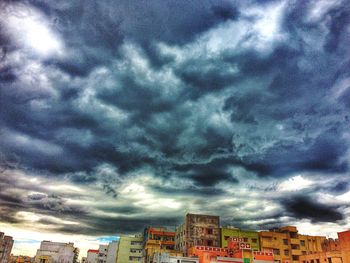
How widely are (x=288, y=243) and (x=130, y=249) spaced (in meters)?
56.6

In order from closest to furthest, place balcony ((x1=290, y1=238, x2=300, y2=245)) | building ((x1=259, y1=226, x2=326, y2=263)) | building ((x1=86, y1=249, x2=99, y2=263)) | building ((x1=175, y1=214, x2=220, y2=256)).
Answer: building ((x1=175, y1=214, x2=220, y2=256)) < building ((x1=259, y1=226, x2=326, y2=263)) < balcony ((x1=290, y1=238, x2=300, y2=245)) < building ((x1=86, y1=249, x2=99, y2=263))

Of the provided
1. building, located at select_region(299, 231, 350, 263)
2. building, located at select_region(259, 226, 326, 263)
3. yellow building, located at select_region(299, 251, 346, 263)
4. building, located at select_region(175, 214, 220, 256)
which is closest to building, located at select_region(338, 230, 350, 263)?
building, located at select_region(299, 231, 350, 263)

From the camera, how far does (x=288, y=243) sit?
8712 centimetres

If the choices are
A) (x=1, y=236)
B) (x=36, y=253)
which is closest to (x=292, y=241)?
(x=1, y=236)

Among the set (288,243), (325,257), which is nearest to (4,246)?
(288,243)

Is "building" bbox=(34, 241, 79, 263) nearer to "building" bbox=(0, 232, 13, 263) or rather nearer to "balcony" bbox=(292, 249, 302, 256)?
"building" bbox=(0, 232, 13, 263)

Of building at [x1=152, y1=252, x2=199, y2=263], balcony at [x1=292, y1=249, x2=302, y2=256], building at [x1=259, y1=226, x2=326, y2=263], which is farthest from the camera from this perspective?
balcony at [x1=292, y1=249, x2=302, y2=256]

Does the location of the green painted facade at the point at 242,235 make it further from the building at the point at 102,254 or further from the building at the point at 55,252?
the building at the point at 55,252

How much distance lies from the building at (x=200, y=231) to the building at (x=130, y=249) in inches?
995

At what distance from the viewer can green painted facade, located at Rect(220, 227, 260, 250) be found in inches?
3327

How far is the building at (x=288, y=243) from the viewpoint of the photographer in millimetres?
85175

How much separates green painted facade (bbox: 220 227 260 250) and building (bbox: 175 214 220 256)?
2.05m

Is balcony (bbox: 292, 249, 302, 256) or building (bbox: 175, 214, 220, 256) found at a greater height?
building (bbox: 175, 214, 220, 256)

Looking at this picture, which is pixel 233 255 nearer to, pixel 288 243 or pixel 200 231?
pixel 200 231
